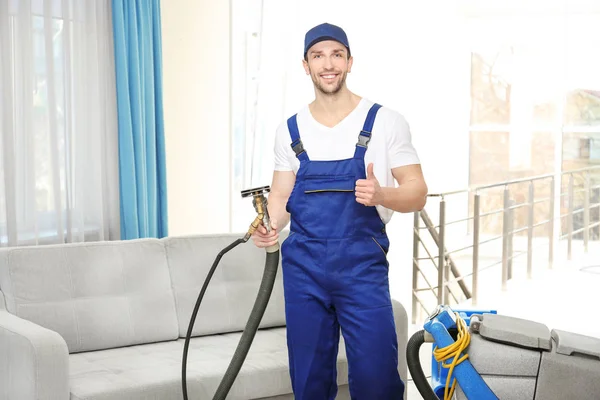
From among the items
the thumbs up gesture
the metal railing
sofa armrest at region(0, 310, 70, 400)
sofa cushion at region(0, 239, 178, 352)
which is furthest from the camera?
the metal railing

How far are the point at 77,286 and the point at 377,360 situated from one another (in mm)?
1329

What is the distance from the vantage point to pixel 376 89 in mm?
6301

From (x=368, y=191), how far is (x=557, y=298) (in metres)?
4.22

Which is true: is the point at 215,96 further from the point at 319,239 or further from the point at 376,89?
the point at 319,239

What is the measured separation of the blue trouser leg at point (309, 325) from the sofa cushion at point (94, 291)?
1.00 m

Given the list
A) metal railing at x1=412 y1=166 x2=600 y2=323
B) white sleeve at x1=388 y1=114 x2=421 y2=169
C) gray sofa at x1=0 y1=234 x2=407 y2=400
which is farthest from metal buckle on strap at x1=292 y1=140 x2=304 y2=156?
metal railing at x1=412 y1=166 x2=600 y2=323

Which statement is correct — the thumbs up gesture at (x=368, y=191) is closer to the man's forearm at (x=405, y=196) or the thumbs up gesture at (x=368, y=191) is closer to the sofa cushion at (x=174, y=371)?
the man's forearm at (x=405, y=196)

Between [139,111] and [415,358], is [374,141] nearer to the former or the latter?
[415,358]

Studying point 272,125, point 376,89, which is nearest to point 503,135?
point 376,89

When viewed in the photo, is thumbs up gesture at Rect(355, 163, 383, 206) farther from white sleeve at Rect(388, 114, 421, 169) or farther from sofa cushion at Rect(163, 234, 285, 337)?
sofa cushion at Rect(163, 234, 285, 337)

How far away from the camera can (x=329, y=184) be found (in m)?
2.25

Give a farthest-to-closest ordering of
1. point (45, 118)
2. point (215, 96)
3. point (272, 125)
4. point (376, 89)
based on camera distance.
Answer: point (376, 89) < point (272, 125) < point (215, 96) < point (45, 118)

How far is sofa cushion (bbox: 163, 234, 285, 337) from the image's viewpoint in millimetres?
3256

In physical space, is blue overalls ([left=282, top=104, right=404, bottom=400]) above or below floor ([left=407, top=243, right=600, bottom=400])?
above
